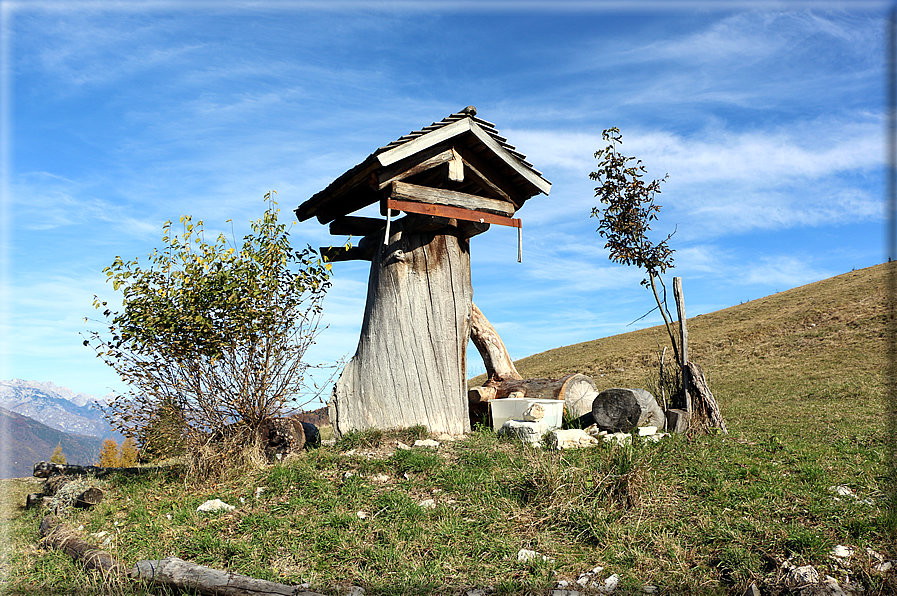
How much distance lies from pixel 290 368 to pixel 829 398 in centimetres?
1407

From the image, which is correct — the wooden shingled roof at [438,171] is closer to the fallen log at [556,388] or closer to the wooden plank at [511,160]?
the wooden plank at [511,160]

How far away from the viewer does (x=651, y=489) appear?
21.7 ft

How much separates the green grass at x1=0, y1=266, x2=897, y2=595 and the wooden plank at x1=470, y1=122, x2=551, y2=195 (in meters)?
4.48

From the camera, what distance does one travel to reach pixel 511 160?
10281 mm

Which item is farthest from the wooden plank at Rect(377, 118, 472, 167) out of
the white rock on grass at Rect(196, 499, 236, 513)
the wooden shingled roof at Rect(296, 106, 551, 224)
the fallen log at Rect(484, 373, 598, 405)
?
the white rock on grass at Rect(196, 499, 236, 513)

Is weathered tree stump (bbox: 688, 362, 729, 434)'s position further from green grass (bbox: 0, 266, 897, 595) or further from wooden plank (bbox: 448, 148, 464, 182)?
wooden plank (bbox: 448, 148, 464, 182)

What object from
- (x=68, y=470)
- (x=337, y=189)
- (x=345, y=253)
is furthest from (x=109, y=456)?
(x=337, y=189)

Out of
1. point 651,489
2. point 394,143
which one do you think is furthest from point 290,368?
point 651,489

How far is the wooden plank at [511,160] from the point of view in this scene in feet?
32.4

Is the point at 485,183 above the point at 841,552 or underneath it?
above

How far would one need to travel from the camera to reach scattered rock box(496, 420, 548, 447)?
8.90 m

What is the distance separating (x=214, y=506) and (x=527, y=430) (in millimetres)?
4551

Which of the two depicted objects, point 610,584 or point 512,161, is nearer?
point 610,584

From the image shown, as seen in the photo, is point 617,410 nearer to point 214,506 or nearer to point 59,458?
point 214,506
